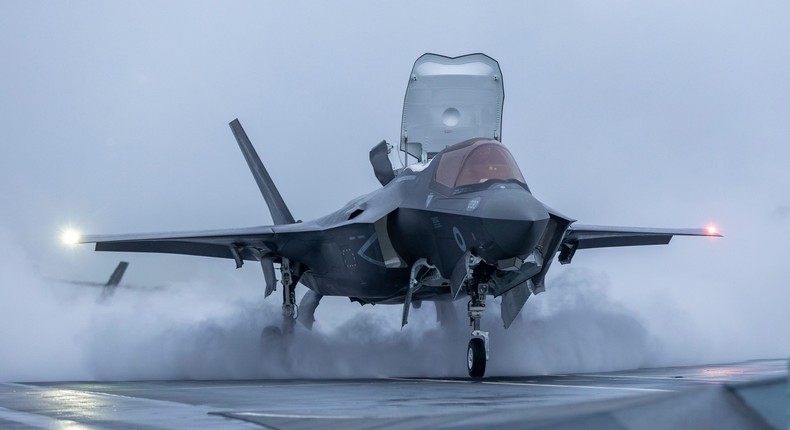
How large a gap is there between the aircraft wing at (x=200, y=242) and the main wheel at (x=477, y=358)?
583cm

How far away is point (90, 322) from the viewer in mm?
22344

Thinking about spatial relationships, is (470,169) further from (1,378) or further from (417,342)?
(1,378)

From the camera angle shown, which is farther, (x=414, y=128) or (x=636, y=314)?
(x=636, y=314)

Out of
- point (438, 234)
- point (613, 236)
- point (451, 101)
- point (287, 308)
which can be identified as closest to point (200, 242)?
point (287, 308)

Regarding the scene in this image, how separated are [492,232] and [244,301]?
1107cm

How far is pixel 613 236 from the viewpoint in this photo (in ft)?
69.3

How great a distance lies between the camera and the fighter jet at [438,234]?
15094 mm

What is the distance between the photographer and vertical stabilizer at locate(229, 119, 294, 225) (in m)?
24.2

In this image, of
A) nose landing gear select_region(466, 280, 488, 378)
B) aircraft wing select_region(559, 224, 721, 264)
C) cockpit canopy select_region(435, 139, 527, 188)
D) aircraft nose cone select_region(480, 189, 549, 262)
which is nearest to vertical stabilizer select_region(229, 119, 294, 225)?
aircraft wing select_region(559, 224, 721, 264)

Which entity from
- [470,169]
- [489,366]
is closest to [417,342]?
[489,366]

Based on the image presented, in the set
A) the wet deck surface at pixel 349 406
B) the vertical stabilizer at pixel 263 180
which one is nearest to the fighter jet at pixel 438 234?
the vertical stabilizer at pixel 263 180

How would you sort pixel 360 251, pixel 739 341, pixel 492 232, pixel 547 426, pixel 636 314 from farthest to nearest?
pixel 739 341 < pixel 636 314 < pixel 360 251 < pixel 492 232 < pixel 547 426

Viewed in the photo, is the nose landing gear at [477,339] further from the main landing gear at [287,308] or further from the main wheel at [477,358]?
the main landing gear at [287,308]

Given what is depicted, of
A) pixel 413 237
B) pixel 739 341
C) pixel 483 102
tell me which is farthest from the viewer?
pixel 739 341
